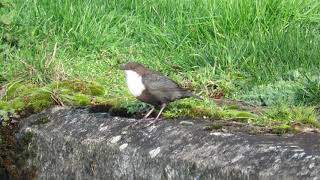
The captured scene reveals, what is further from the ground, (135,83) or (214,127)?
(135,83)

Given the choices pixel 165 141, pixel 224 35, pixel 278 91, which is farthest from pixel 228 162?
pixel 224 35

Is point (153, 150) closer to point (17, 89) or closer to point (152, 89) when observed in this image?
point (152, 89)

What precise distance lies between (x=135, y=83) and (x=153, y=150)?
0.58 meters

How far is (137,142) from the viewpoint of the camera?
4.10 metres

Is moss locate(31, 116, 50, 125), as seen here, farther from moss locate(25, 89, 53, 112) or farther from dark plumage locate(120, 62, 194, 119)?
dark plumage locate(120, 62, 194, 119)

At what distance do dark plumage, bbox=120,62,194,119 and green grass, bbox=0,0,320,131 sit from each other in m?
0.53

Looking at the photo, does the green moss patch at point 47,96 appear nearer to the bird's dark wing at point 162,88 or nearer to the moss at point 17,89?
the moss at point 17,89

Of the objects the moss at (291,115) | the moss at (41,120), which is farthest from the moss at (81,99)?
the moss at (291,115)

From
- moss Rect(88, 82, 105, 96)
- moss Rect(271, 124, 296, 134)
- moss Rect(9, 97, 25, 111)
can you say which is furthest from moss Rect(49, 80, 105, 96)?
moss Rect(271, 124, 296, 134)

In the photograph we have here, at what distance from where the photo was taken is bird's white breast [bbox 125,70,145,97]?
4.37m

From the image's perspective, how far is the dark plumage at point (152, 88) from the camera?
4.36 m

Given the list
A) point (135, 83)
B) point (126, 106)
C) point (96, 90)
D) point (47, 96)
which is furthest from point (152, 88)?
point (96, 90)

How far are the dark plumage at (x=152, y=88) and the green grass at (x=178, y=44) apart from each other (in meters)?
0.53

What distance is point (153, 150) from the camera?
3945mm
